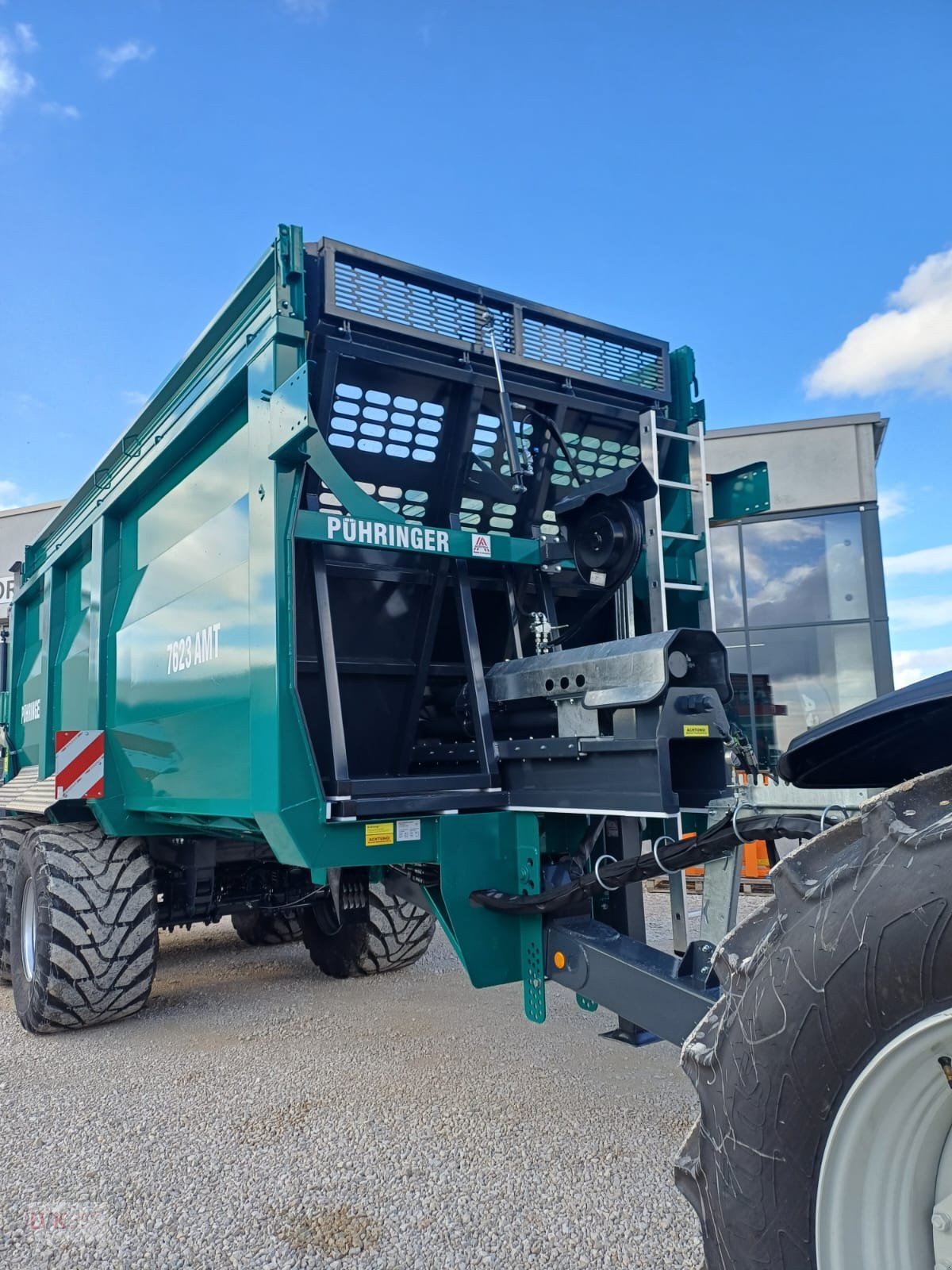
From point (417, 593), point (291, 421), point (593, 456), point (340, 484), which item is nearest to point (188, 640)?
point (417, 593)

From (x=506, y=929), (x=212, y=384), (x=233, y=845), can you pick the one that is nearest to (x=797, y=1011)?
(x=506, y=929)

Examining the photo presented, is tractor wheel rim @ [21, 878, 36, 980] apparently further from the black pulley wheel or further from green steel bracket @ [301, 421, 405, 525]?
the black pulley wheel

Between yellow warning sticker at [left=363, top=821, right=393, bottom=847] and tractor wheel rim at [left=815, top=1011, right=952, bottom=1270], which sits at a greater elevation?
yellow warning sticker at [left=363, top=821, right=393, bottom=847]

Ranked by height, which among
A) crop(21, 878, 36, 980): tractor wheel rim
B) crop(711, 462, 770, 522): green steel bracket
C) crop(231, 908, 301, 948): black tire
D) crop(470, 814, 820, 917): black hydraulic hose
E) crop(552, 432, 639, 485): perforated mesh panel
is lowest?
crop(231, 908, 301, 948): black tire

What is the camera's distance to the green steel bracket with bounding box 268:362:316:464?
3.12 meters

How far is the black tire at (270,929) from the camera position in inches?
267

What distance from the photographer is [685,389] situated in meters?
4.25

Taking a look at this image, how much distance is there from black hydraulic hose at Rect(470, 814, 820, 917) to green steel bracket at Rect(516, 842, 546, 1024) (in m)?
0.07

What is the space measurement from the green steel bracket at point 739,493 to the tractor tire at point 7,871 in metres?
4.27

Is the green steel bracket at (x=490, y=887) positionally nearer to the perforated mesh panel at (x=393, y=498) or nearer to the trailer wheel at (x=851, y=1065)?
the perforated mesh panel at (x=393, y=498)

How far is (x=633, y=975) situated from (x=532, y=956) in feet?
1.95

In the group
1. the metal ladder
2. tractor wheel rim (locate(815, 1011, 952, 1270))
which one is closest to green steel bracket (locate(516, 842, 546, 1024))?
the metal ladder

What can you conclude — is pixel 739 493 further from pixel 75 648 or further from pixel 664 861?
pixel 75 648

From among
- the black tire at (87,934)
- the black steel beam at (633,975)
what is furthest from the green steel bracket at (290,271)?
the black tire at (87,934)
